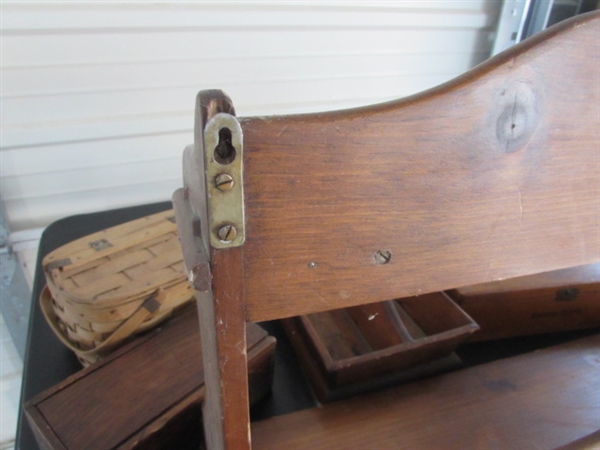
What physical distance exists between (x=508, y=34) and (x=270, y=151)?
1362 mm

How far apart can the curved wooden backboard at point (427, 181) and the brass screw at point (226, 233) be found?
1 cm

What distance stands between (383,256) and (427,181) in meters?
0.06

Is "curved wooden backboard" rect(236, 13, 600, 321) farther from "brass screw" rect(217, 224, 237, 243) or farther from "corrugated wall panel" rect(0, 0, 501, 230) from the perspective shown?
"corrugated wall panel" rect(0, 0, 501, 230)

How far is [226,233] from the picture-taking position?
284 mm

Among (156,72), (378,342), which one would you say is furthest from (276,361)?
(156,72)

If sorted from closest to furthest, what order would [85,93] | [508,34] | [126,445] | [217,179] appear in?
1. [217,179]
2. [126,445]
3. [85,93]
4. [508,34]

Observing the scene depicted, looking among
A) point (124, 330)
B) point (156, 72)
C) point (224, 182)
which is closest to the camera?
point (224, 182)

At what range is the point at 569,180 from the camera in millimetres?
353

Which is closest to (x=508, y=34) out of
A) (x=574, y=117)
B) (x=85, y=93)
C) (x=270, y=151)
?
(x=85, y=93)

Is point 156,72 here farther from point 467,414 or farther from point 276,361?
point 467,414

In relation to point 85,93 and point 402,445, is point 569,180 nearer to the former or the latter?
point 402,445

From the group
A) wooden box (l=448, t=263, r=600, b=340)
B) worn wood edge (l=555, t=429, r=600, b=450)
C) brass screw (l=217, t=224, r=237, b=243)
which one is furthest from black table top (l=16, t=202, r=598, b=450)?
brass screw (l=217, t=224, r=237, b=243)

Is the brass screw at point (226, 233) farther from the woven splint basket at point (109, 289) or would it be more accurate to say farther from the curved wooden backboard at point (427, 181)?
the woven splint basket at point (109, 289)

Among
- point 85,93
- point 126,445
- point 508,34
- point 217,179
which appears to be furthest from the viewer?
point 508,34
